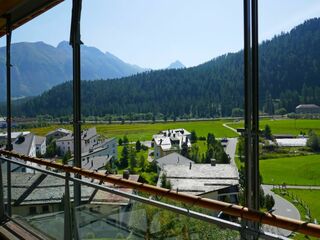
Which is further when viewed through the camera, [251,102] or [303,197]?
[303,197]

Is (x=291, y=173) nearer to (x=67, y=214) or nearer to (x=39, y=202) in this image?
(x=39, y=202)

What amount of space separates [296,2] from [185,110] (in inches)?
1608

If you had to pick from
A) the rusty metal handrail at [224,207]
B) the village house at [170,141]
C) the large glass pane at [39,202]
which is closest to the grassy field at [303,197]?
the village house at [170,141]

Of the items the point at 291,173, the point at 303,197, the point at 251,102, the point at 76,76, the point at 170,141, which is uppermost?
the point at 76,76

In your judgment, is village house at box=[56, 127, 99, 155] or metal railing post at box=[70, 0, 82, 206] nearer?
metal railing post at box=[70, 0, 82, 206]

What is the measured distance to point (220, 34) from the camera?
3092 millimetres

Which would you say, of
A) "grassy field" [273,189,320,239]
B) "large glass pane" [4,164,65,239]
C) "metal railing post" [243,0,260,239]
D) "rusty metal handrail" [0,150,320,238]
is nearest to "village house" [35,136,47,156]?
"large glass pane" [4,164,65,239]

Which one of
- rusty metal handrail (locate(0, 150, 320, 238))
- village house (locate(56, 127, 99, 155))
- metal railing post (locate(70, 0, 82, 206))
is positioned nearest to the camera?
rusty metal handrail (locate(0, 150, 320, 238))

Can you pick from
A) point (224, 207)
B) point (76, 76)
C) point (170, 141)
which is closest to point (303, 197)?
point (170, 141)

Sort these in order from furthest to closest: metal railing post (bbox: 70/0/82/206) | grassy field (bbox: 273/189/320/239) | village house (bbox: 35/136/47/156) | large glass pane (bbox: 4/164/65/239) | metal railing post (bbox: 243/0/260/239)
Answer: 1. grassy field (bbox: 273/189/320/239)
2. village house (bbox: 35/136/47/156)
3. metal railing post (bbox: 70/0/82/206)
4. large glass pane (bbox: 4/164/65/239)
5. metal railing post (bbox: 243/0/260/239)

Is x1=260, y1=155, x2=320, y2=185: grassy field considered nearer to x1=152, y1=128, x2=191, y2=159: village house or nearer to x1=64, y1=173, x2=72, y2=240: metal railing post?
x1=152, y1=128, x2=191, y2=159: village house

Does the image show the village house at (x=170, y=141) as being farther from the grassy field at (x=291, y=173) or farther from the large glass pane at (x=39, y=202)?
the large glass pane at (x=39, y=202)

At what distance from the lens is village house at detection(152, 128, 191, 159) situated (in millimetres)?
43847

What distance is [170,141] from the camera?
4594 cm
